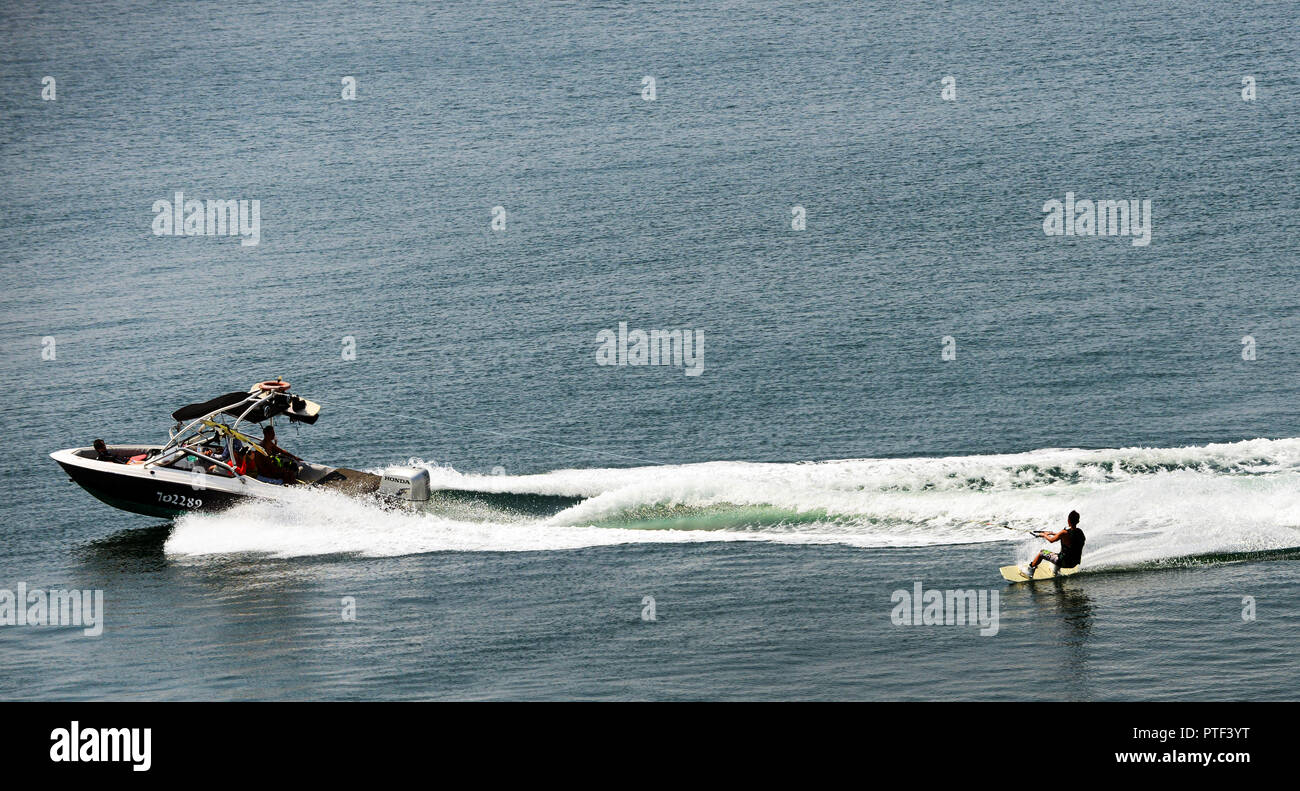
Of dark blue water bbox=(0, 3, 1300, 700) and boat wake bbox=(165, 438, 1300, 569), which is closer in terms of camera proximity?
dark blue water bbox=(0, 3, 1300, 700)

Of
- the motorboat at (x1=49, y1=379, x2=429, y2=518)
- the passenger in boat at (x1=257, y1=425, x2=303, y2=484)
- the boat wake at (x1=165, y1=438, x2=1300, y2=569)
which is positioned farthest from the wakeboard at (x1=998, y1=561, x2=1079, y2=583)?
the passenger in boat at (x1=257, y1=425, x2=303, y2=484)

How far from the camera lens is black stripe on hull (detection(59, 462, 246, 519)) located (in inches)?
1959

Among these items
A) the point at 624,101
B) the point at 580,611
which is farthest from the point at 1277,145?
the point at 580,611

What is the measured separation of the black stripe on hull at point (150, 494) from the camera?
4975 centimetres

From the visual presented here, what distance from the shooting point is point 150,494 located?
50.1m

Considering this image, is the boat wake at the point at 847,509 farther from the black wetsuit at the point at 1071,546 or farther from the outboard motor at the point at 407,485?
the black wetsuit at the point at 1071,546

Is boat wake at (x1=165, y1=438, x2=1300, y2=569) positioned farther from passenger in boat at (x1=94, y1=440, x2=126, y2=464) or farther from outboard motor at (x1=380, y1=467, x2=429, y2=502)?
passenger in boat at (x1=94, y1=440, x2=126, y2=464)

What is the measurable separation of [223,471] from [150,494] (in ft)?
8.64

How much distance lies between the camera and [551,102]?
10169cm

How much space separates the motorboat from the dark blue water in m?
0.87

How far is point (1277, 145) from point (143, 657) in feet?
228

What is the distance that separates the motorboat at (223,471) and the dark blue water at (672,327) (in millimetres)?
871

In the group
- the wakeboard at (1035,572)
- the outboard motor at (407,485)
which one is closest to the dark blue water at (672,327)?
the wakeboard at (1035,572)

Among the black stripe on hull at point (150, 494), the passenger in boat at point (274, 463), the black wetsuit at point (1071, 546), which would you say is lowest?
the black wetsuit at point (1071, 546)
